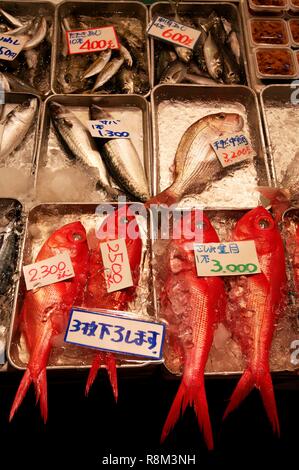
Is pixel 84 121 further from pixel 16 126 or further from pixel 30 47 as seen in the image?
pixel 30 47

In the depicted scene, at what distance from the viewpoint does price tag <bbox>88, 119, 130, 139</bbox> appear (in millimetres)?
2334

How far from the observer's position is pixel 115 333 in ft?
5.32

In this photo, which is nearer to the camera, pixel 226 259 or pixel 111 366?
pixel 111 366

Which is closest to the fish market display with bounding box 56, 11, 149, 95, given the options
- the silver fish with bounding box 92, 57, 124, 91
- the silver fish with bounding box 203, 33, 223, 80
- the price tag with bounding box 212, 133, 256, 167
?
the silver fish with bounding box 92, 57, 124, 91

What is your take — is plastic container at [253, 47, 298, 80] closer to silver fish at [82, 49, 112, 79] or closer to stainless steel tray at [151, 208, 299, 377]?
silver fish at [82, 49, 112, 79]

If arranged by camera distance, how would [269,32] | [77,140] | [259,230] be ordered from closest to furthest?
[259,230], [77,140], [269,32]

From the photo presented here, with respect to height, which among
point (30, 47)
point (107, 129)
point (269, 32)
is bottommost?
point (107, 129)

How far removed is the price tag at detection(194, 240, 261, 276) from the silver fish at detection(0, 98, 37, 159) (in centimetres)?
130

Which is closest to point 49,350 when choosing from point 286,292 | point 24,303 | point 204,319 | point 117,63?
point 24,303

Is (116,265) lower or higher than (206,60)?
lower

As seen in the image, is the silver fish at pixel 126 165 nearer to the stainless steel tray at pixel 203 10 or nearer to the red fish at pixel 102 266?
the red fish at pixel 102 266

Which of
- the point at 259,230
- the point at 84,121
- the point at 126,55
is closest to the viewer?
the point at 259,230

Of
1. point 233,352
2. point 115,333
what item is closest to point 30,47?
point 115,333

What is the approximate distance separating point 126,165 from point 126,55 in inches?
36.3
